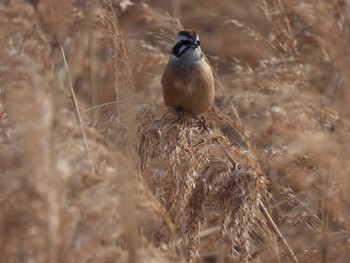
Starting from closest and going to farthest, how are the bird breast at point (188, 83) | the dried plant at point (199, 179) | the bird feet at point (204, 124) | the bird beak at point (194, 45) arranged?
the dried plant at point (199, 179)
the bird feet at point (204, 124)
the bird breast at point (188, 83)
the bird beak at point (194, 45)

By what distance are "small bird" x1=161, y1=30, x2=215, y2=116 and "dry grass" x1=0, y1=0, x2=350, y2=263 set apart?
32cm

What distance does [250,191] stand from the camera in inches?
Result: 81.2

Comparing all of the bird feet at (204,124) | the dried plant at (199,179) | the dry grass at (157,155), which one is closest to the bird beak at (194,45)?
the dry grass at (157,155)

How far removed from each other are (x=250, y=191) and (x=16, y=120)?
2.66ft

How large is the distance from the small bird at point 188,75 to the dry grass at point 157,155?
1.07 ft

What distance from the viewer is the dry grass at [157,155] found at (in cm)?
138

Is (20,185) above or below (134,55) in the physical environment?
above

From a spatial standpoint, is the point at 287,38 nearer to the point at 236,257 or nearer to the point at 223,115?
the point at 223,115

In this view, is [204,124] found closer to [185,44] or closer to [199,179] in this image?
[199,179]

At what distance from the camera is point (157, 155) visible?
219cm

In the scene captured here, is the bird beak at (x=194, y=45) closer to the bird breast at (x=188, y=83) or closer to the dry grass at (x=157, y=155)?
the bird breast at (x=188, y=83)

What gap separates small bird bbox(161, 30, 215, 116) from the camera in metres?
3.72

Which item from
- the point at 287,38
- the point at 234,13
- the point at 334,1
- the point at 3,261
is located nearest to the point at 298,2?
the point at 334,1

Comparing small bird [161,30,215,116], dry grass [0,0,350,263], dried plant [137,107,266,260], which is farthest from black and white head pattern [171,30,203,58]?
dried plant [137,107,266,260]
